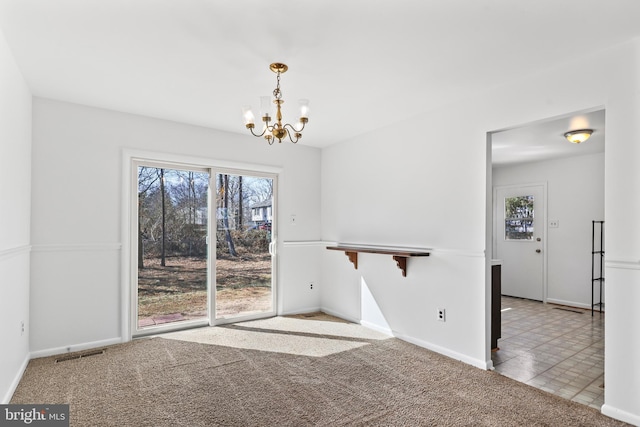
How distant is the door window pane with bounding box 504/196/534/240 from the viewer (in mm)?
6148

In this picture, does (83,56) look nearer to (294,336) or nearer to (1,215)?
(1,215)

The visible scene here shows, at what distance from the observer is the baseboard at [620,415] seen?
223 cm

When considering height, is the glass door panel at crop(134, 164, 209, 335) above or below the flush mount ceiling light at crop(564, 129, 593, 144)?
below

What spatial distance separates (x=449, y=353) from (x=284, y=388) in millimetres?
1630

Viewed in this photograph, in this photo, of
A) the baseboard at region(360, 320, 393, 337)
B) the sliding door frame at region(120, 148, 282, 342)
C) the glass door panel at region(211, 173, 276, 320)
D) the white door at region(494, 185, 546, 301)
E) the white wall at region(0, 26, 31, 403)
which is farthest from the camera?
the white door at region(494, 185, 546, 301)

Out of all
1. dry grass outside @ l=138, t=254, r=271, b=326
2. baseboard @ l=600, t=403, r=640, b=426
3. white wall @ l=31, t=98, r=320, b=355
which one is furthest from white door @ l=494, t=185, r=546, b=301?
white wall @ l=31, t=98, r=320, b=355

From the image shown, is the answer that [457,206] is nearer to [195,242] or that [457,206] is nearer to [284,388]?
[284,388]

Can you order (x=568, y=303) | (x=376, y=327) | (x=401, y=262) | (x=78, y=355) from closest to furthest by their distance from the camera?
1. (x=78, y=355)
2. (x=401, y=262)
3. (x=376, y=327)
4. (x=568, y=303)

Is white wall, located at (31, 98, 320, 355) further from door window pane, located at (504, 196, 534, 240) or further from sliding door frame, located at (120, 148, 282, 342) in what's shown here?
door window pane, located at (504, 196, 534, 240)

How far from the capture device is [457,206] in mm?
3385

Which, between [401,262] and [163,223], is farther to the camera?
[163,223]

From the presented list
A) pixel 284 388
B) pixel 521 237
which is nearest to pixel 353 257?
pixel 284 388

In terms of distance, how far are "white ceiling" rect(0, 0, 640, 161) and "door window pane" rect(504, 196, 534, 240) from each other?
379 cm

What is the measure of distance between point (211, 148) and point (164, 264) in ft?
4.79
